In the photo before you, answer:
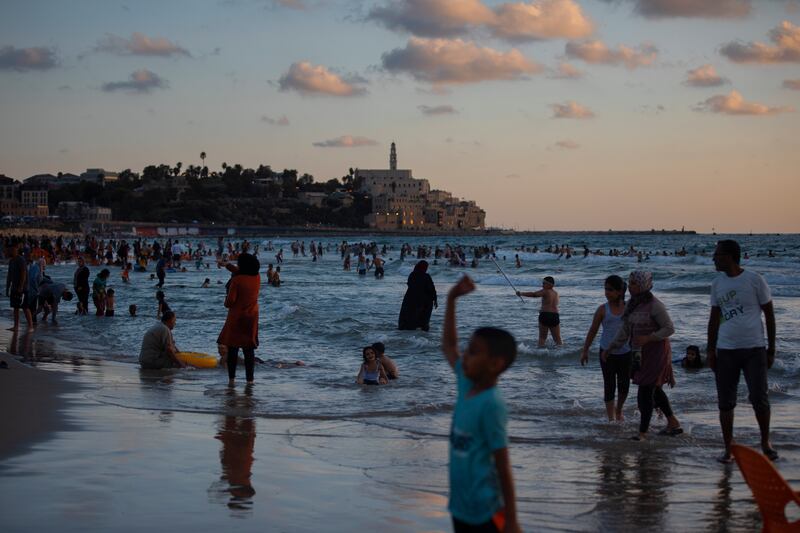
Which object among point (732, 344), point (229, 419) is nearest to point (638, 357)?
point (732, 344)

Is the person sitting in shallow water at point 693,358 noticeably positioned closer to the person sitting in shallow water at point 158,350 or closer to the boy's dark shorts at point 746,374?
the boy's dark shorts at point 746,374

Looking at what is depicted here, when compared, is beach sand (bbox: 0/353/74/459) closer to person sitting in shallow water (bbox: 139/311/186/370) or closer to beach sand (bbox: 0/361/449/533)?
beach sand (bbox: 0/361/449/533)

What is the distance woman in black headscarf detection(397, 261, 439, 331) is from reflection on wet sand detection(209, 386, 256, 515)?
741 cm

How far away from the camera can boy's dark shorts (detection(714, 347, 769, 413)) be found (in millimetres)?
7434

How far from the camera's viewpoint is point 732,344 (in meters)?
7.48

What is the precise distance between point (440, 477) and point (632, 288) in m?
2.64

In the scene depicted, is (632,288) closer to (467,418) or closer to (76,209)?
(467,418)

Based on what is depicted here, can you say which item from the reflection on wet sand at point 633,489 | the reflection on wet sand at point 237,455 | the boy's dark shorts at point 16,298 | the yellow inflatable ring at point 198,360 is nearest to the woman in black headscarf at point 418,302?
the yellow inflatable ring at point 198,360

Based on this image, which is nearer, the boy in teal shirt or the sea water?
the boy in teal shirt

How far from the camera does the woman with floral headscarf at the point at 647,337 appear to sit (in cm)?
841

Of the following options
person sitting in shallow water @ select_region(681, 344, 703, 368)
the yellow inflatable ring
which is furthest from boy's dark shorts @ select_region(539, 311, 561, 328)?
the yellow inflatable ring

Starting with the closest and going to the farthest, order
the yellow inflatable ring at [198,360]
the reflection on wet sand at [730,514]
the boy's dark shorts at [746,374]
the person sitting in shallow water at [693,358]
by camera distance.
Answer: the reflection on wet sand at [730,514] < the boy's dark shorts at [746,374] < the yellow inflatable ring at [198,360] < the person sitting in shallow water at [693,358]

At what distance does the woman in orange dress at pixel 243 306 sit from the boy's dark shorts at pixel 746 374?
5.60 m

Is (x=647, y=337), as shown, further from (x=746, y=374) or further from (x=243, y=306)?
(x=243, y=306)
